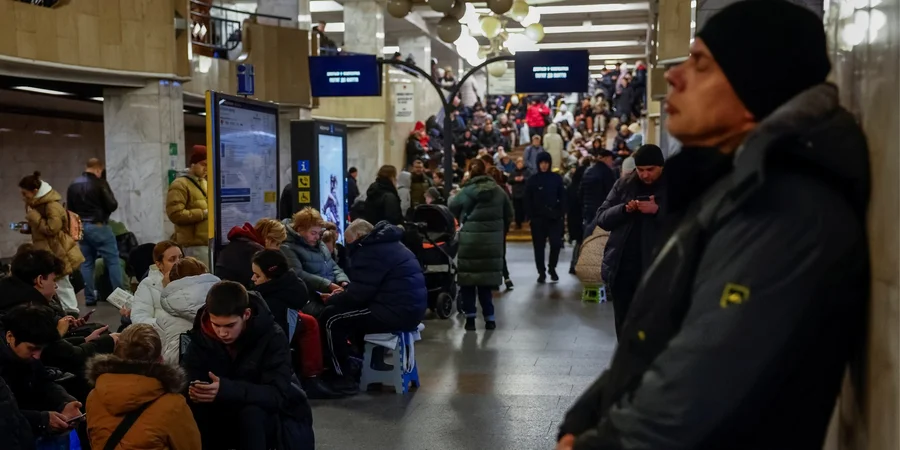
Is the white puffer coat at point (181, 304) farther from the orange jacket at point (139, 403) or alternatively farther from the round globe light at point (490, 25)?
the round globe light at point (490, 25)

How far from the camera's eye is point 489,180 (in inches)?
418

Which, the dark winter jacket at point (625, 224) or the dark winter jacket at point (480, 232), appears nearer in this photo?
the dark winter jacket at point (625, 224)

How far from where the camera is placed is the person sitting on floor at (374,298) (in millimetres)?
7355

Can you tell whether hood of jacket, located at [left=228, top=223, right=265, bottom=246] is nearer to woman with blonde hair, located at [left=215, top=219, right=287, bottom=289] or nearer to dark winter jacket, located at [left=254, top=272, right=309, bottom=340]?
woman with blonde hair, located at [left=215, top=219, right=287, bottom=289]

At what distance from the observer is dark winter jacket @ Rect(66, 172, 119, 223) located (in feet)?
38.8

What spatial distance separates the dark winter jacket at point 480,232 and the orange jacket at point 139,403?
6.32 meters

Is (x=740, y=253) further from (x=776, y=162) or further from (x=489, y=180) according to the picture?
(x=489, y=180)

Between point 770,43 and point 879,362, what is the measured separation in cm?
53

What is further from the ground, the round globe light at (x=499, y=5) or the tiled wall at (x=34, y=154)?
the round globe light at (x=499, y=5)

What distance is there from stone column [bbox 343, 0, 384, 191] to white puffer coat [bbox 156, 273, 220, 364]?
1953 cm

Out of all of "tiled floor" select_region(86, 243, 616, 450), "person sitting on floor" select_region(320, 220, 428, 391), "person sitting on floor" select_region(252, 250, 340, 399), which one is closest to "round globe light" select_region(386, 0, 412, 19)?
Answer: "tiled floor" select_region(86, 243, 616, 450)

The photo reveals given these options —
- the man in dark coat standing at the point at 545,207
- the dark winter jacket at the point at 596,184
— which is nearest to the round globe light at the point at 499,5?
the man in dark coat standing at the point at 545,207

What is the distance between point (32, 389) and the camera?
14.4 feet

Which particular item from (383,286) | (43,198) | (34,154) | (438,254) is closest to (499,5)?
(438,254)
